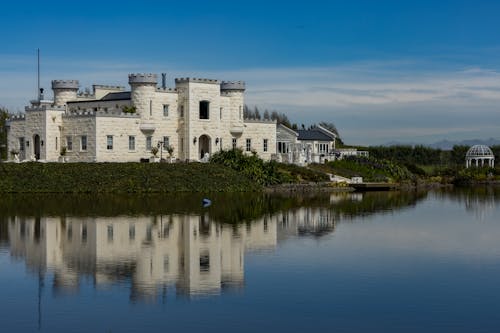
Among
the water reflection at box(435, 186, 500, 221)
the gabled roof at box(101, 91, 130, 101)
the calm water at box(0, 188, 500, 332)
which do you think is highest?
the gabled roof at box(101, 91, 130, 101)

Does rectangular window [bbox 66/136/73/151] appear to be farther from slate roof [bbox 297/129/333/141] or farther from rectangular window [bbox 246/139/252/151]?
slate roof [bbox 297/129/333/141]

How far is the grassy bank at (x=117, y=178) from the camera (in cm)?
5244

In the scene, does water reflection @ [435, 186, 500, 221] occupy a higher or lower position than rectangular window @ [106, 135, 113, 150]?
lower

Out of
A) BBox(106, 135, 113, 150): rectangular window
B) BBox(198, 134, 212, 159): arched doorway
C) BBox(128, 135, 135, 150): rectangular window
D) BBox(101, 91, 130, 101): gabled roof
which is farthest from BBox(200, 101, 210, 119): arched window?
BBox(106, 135, 113, 150): rectangular window

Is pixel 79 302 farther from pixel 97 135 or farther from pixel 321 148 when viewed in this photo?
pixel 321 148

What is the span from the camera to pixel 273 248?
93.0ft

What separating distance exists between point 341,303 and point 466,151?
81309mm

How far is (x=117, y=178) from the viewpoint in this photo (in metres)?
54.6

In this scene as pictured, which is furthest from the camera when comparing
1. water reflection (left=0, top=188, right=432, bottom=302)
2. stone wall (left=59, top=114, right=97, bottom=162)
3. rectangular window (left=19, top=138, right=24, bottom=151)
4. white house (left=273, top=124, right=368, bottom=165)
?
white house (left=273, top=124, right=368, bottom=165)

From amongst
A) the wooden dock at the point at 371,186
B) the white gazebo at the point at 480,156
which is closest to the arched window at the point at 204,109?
the wooden dock at the point at 371,186

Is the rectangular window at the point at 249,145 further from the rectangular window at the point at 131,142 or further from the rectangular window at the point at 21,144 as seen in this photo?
the rectangular window at the point at 21,144

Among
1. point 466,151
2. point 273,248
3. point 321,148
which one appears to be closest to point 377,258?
point 273,248

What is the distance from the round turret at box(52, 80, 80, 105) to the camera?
6700 centimetres

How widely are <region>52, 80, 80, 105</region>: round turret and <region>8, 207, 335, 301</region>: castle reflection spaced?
32.1m
